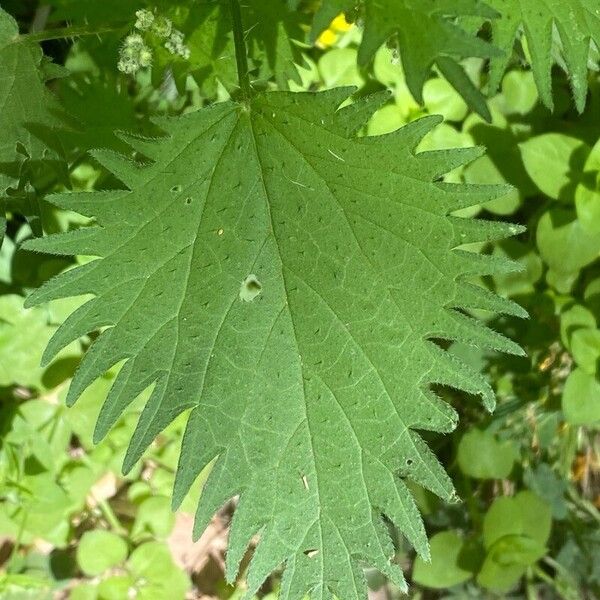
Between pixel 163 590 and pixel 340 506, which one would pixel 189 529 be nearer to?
pixel 163 590

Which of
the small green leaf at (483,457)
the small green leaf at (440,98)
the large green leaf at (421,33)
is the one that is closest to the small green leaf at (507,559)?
the small green leaf at (483,457)

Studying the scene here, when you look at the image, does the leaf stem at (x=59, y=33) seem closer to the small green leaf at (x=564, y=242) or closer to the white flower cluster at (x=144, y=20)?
the white flower cluster at (x=144, y=20)

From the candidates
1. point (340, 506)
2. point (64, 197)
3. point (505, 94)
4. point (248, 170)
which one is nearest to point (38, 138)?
point (64, 197)

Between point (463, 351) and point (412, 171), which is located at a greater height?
point (412, 171)

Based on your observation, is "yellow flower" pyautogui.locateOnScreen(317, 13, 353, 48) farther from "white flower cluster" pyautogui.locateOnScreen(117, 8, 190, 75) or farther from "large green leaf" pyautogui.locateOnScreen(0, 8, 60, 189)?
"large green leaf" pyautogui.locateOnScreen(0, 8, 60, 189)

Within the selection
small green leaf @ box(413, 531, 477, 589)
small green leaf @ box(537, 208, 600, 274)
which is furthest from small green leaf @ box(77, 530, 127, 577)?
small green leaf @ box(537, 208, 600, 274)

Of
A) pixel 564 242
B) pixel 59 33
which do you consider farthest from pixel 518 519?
pixel 59 33

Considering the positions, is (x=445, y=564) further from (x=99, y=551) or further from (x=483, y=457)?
(x=99, y=551)
